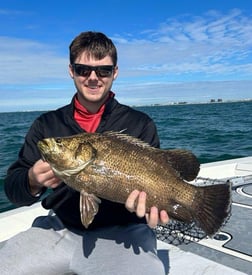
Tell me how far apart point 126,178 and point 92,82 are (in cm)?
123

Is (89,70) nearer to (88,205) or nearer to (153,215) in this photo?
(88,205)

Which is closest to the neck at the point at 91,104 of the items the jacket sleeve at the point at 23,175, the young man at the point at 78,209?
the young man at the point at 78,209

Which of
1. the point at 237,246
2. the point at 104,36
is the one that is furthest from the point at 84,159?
the point at 237,246

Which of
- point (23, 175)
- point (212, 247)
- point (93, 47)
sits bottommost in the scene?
point (212, 247)

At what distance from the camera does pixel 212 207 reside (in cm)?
289

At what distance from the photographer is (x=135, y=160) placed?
2855 millimetres

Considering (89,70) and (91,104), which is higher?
(89,70)

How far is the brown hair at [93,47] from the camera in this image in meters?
3.61

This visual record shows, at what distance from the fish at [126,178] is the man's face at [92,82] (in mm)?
853

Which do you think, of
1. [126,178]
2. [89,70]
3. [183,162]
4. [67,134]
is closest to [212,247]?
[183,162]

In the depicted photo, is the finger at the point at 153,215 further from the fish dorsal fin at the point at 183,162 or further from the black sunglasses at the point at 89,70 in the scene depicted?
the black sunglasses at the point at 89,70

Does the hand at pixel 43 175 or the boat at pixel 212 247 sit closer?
the hand at pixel 43 175

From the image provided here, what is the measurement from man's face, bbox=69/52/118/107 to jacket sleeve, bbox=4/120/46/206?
0.63 metres

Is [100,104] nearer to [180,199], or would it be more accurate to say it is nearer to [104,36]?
[104,36]
